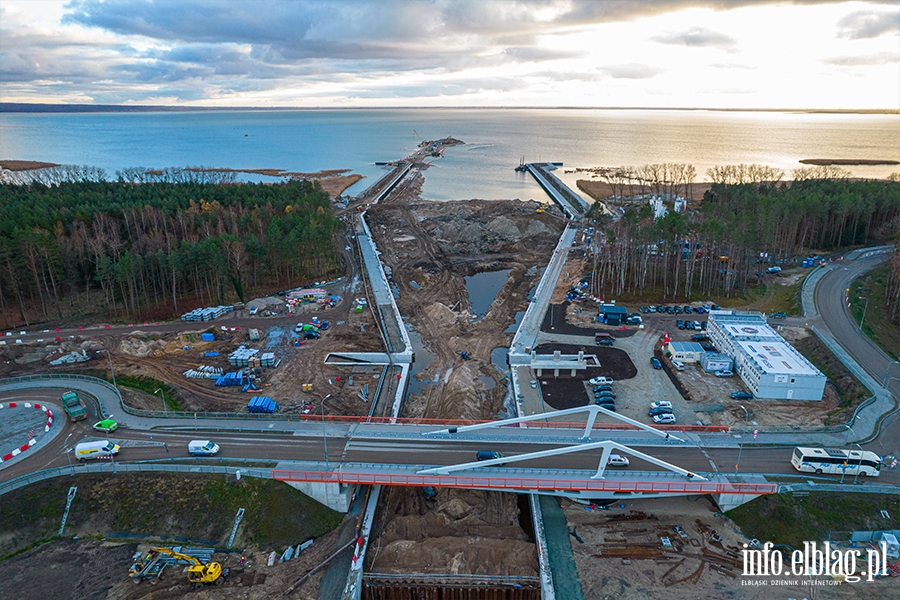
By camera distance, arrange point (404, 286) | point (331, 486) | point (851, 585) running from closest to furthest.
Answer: point (851, 585), point (331, 486), point (404, 286)

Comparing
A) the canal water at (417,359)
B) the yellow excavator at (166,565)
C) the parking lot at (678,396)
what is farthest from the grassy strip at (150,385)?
the parking lot at (678,396)

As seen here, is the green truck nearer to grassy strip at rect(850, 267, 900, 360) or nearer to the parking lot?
the parking lot

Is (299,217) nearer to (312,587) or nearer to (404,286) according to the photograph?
(404,286)

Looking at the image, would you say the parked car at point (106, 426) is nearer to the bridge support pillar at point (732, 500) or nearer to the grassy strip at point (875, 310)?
the bridge support pillar at point (732, 500)

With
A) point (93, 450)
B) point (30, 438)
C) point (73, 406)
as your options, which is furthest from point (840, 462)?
point (30, 438)

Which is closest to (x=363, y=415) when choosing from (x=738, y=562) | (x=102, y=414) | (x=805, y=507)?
(x=102, y=414)

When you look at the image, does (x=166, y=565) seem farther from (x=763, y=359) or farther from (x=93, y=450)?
(x=763, y=359)
